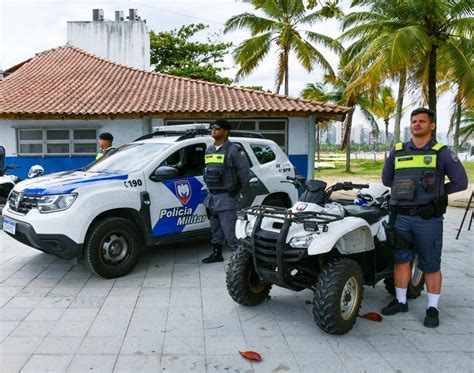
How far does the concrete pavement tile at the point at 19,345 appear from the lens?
3.31 m

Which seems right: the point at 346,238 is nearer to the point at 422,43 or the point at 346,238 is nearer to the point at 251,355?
the point at 251,355

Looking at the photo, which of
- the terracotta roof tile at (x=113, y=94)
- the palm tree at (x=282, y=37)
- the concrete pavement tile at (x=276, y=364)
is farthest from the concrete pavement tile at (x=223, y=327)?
the palm tree at (x=282, y=37)

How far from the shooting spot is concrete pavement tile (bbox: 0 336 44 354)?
130 inches

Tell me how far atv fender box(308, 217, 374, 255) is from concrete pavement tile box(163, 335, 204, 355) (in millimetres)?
1142

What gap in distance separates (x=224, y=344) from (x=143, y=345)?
0.64 meters

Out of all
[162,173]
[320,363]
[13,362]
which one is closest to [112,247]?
[162,173]

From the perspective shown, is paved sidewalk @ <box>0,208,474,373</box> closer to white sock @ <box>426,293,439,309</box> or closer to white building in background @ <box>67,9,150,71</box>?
white sock @ <box>426,293,439,309</box>

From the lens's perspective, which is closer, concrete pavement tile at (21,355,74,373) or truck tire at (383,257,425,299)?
concrete pavement tile at (21,355,74,373)

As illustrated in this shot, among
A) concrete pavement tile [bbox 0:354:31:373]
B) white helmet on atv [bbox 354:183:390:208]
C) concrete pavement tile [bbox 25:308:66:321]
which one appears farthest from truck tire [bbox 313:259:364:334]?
concrete pavement tile [bbox 25:308:66:321]

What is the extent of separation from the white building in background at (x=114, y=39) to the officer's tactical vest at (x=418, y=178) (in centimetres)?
1905

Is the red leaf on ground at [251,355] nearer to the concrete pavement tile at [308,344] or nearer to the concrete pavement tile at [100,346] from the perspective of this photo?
the concrete pavement tile at [308,344]

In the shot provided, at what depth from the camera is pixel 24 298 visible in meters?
4.47

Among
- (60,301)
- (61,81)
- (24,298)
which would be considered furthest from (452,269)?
(61,81)

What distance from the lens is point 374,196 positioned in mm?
4391
